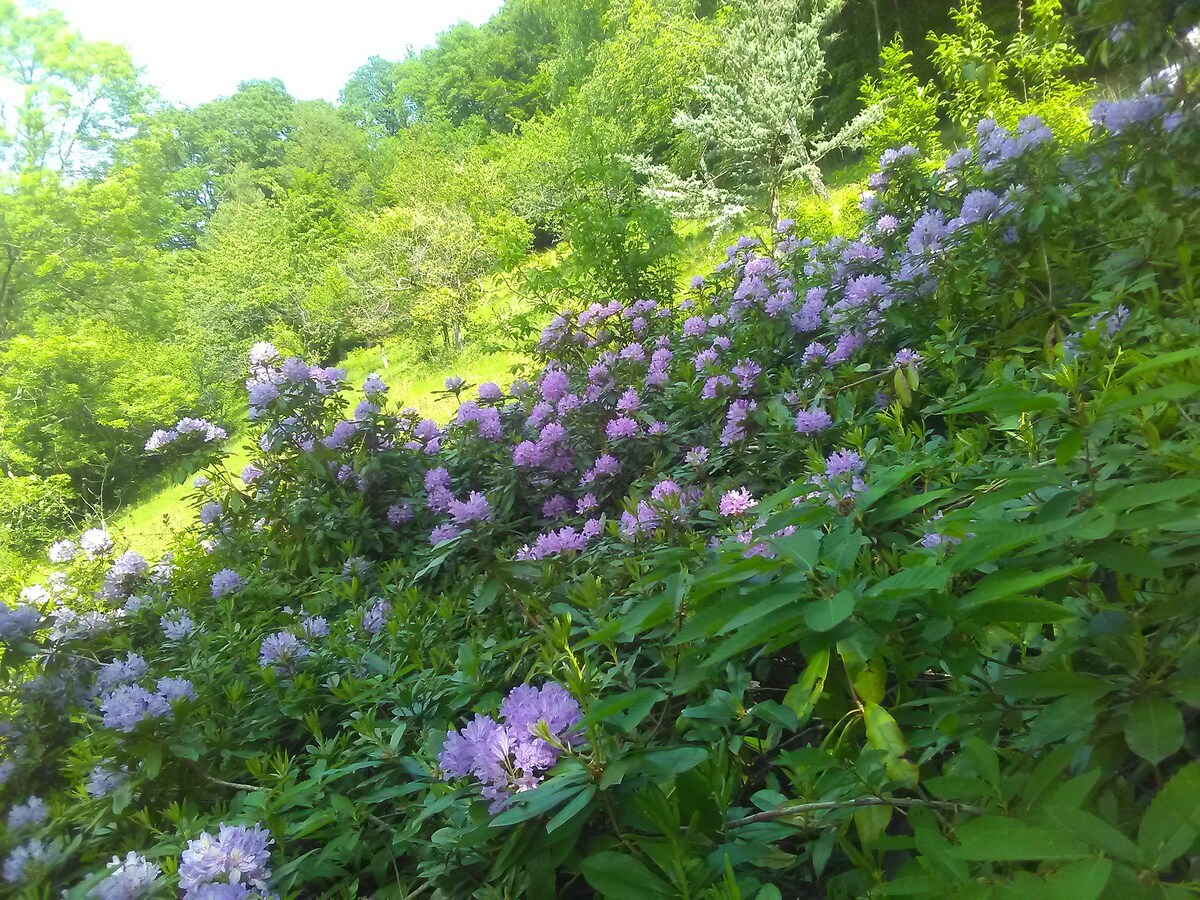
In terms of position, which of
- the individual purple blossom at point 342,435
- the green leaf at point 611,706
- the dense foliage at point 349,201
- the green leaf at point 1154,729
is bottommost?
the green leaf at point 1154,729

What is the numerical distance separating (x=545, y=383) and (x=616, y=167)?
3054 millimetres

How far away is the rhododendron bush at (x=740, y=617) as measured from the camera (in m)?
0.55

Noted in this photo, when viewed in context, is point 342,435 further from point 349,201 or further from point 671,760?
point 349,201

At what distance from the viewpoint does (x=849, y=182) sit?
9.17 metres

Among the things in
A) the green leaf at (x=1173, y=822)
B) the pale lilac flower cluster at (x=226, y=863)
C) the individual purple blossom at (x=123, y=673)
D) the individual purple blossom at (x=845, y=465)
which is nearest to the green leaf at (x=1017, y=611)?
the green leaf at (x=1173, y=822)

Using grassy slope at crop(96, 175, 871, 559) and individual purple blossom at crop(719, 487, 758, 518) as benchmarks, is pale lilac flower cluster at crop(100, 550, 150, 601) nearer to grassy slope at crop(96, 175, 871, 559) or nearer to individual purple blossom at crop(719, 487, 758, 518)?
individual purple blossom at crop(719, 487, 758, 518)

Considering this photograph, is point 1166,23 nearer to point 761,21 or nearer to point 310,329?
point 761,21

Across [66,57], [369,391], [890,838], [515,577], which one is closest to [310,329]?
[66,57]

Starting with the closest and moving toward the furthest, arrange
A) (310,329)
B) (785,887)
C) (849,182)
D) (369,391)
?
(785,887)
(369,391)
(849,182)
(310,329)

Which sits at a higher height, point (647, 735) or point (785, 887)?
point (647, 735)

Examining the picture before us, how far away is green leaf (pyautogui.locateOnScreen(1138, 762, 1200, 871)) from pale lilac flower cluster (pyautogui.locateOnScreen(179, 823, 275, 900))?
0.82m

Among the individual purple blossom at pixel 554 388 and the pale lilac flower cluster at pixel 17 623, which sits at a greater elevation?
the pale lilac flower cluster at pixel 17 623

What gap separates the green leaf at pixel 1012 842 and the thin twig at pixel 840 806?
4.2 inches

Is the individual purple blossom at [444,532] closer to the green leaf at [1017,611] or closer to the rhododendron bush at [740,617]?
the rhododendron bush at [740,617]
